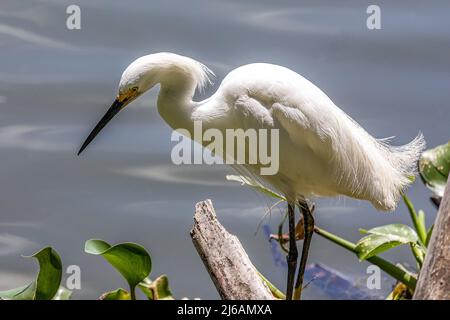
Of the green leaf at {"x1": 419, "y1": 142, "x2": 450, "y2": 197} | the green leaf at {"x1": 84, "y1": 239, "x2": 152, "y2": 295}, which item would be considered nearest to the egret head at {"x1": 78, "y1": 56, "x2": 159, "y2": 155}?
the green leaf at {"x1": 84, "y1": 239, "x2": 152, "y2": 295}

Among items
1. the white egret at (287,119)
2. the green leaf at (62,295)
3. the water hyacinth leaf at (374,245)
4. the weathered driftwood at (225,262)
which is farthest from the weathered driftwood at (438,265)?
the green leaf at (62,295)

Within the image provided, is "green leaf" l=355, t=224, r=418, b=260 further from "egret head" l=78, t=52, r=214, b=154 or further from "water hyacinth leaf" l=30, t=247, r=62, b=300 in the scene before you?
"water hyacinth leaf" l=30, t=247, r=62, b=300

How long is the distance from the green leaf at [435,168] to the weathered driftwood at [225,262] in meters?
0.99

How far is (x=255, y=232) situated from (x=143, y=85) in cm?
119

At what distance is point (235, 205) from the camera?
3.85 m

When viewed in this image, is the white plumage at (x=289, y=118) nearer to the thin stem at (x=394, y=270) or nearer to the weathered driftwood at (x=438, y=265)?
the thin stem at (x=394, y=270)

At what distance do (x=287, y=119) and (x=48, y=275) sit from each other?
30.4 inches

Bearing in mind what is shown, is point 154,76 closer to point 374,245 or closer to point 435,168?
point 374,245

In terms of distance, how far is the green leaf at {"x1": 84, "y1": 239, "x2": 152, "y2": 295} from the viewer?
8.02 ft

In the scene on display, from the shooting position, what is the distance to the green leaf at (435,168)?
3.09 m

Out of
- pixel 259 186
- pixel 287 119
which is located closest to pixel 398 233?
pixel 259 186

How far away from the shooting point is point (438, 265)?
6.26 ft

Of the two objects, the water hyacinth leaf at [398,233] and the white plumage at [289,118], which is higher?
the white plumage at [289,118]
